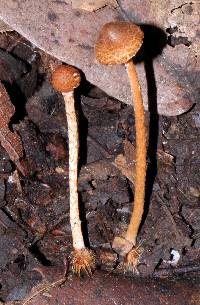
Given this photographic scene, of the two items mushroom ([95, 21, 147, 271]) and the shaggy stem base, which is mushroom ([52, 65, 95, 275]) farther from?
mushroom ([95, 21, 147, 271])

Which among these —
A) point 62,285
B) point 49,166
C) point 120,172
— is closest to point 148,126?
point 120,172

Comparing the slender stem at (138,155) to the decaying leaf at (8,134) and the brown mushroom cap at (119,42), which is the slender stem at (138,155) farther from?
the decaying leaf at (8,134)

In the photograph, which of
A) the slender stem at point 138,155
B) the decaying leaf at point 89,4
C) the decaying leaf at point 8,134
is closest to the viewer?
the slender stem at point 138,155

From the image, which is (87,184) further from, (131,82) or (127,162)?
(131,82)

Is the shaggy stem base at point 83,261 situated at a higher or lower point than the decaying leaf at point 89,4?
lower

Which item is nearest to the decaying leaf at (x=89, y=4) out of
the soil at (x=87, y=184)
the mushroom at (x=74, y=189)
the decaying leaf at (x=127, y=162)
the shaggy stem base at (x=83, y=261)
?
the mushroom at (x=74, y=189)

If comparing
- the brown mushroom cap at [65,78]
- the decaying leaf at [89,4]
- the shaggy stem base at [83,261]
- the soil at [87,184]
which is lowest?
the shaggy stem base at [83,261]

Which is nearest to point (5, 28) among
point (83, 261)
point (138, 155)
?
point (138, 155)

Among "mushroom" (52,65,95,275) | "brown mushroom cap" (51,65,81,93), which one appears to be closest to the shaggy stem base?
"mushroom" (52,65,95,275)
